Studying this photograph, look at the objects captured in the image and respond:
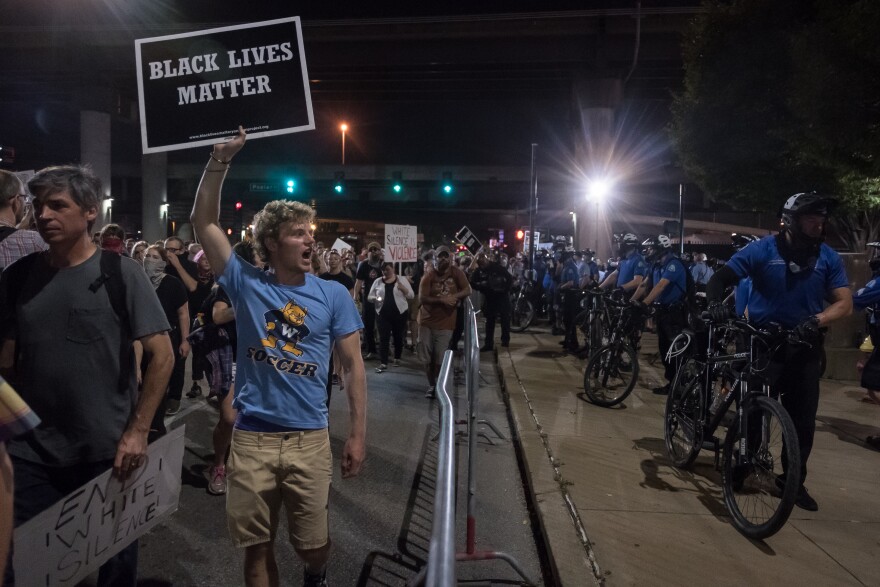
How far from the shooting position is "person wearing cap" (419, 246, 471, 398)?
8.02 meters

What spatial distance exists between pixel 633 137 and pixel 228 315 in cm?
3240

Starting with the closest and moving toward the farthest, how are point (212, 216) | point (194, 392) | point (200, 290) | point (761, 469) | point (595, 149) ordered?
point (212, 216) → point (761, 469) → point (200, 290) → point (194, 392) → point (595, 149)

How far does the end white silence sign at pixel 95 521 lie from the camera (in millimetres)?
2174

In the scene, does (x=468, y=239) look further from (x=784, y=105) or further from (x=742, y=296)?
(x=742, y=296)

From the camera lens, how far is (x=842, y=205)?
43.4ft

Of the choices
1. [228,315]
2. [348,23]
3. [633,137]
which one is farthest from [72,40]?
[228,315]

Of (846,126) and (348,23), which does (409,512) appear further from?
Result: (348,23)

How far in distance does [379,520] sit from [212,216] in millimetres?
2538

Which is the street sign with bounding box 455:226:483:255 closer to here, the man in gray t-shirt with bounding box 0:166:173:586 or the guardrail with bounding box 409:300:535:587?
the guardrail with bounding box 409:300:535:587

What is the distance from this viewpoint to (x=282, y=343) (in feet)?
9.18

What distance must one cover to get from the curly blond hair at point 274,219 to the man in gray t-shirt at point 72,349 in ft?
1.83

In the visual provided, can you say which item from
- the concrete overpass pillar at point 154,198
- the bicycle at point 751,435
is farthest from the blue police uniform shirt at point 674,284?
the concrete overpass pillar at point 154,198

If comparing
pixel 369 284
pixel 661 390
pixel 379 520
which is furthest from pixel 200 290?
pixel 661 390

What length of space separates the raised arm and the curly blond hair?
15 cm
